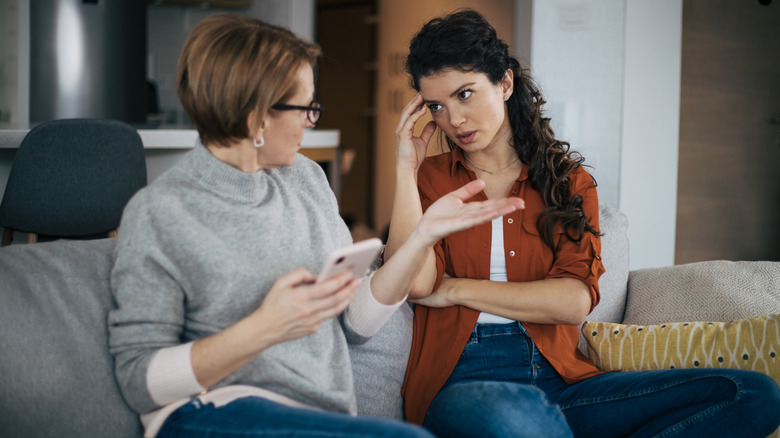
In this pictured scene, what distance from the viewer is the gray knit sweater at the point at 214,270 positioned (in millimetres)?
1166

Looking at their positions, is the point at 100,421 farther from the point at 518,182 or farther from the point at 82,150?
the point at 82,150

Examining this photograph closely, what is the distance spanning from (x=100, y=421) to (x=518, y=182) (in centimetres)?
103

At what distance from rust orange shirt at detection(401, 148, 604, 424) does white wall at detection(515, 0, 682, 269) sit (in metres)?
2.07

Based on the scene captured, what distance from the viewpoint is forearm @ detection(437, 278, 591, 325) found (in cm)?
157

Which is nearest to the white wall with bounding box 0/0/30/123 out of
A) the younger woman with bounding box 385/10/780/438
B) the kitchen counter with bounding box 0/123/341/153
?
the kitchen counter with bounding box 0/123/341/153

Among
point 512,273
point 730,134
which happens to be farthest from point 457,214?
point 730,134

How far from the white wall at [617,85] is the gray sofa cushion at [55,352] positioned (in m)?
2.78

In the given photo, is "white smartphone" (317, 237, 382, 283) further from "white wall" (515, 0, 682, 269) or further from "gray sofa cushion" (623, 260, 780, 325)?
"white wall" (515, 0, 682, 269)

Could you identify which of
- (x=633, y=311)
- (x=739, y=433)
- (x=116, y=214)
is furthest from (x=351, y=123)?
(x=739, y=433)

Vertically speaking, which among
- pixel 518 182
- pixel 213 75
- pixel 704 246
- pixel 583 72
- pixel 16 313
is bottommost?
pixel 704 246

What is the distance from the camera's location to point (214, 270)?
1.22m

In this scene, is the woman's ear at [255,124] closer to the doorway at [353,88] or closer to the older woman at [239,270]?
the older woman at [239,270]

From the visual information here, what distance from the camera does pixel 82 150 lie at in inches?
96.7

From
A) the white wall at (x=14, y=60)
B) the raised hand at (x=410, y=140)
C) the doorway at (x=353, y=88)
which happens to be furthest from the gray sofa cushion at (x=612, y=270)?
the doorway at (x=353, y=88)
